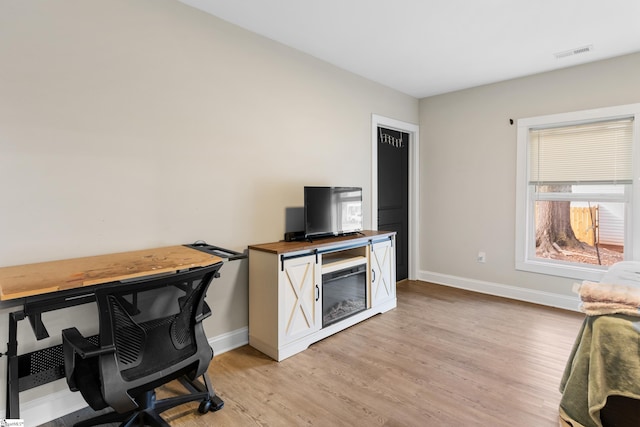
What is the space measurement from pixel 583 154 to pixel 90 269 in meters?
4.66

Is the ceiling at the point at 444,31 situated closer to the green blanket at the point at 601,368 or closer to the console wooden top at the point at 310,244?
the console wooden top at the point at 310,244

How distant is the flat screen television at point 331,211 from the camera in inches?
121

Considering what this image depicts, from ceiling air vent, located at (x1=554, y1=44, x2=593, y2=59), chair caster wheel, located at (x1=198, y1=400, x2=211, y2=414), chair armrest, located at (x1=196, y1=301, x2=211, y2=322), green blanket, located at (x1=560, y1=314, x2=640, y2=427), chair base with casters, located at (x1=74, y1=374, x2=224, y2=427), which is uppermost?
ceiling air vent, located at (x1=554, y1=44, x2=593, y2=59)

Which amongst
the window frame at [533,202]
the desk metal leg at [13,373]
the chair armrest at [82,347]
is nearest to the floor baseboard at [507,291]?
the window frame at [533,202]

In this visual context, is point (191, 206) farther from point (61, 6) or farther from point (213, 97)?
point (61, 6)

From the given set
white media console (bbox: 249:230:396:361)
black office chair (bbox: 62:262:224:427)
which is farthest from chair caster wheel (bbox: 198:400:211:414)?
white media console (bbox: 249:230:396:361)

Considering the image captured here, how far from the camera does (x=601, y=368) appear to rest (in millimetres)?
1632

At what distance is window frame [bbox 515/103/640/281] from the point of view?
3387 millimetres

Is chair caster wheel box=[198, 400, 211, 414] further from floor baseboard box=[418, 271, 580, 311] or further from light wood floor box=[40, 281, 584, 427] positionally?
floor baseboard box=[418, 271, 580, 311]

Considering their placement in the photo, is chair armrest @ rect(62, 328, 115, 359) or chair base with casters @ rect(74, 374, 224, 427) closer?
chair armrest @ rect(62, 328, 115, 359)

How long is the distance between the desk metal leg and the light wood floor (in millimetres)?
470

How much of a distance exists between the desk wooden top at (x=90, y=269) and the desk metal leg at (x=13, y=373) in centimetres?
22

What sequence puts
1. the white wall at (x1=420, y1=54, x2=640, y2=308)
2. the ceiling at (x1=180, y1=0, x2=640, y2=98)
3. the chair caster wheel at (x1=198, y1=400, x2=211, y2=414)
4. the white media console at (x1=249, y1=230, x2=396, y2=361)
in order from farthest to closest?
the white wall at (x1=420, y1=54, x2=640, y2=308) < the white media console at (x1=249, y1=230, x2=396, y2=361) < the ceiling at (x1=180, y1=0, x2=640, y2=98) < the chair caster wheel at (x1=198, y1=400, x2=211, y2=414)

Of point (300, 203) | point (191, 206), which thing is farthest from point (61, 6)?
point (300, 203)
